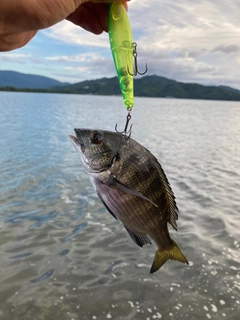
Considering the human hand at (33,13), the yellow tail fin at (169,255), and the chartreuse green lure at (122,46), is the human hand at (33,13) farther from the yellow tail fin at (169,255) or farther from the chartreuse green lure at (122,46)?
the yellow tail fin at (169,255)

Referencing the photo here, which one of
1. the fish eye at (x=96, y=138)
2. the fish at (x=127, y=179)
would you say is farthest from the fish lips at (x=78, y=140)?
the fish eye at (x=96, y=138)

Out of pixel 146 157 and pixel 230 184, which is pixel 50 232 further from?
pixel 230 184

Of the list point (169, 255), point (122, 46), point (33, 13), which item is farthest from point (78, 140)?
point (169, 255)

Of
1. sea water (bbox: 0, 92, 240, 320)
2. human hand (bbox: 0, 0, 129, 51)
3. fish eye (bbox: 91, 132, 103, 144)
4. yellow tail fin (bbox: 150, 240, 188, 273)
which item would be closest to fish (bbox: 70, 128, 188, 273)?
fish eye (bbox: 91, 132, 103, 144)

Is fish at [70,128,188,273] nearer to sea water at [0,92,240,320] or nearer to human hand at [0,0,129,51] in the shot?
human hand at [0,0,129,51]

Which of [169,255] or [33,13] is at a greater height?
[33,13]

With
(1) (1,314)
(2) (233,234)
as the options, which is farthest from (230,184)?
(1) (1,314)

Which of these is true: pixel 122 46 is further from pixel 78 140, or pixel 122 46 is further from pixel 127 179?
pixel 127 179
